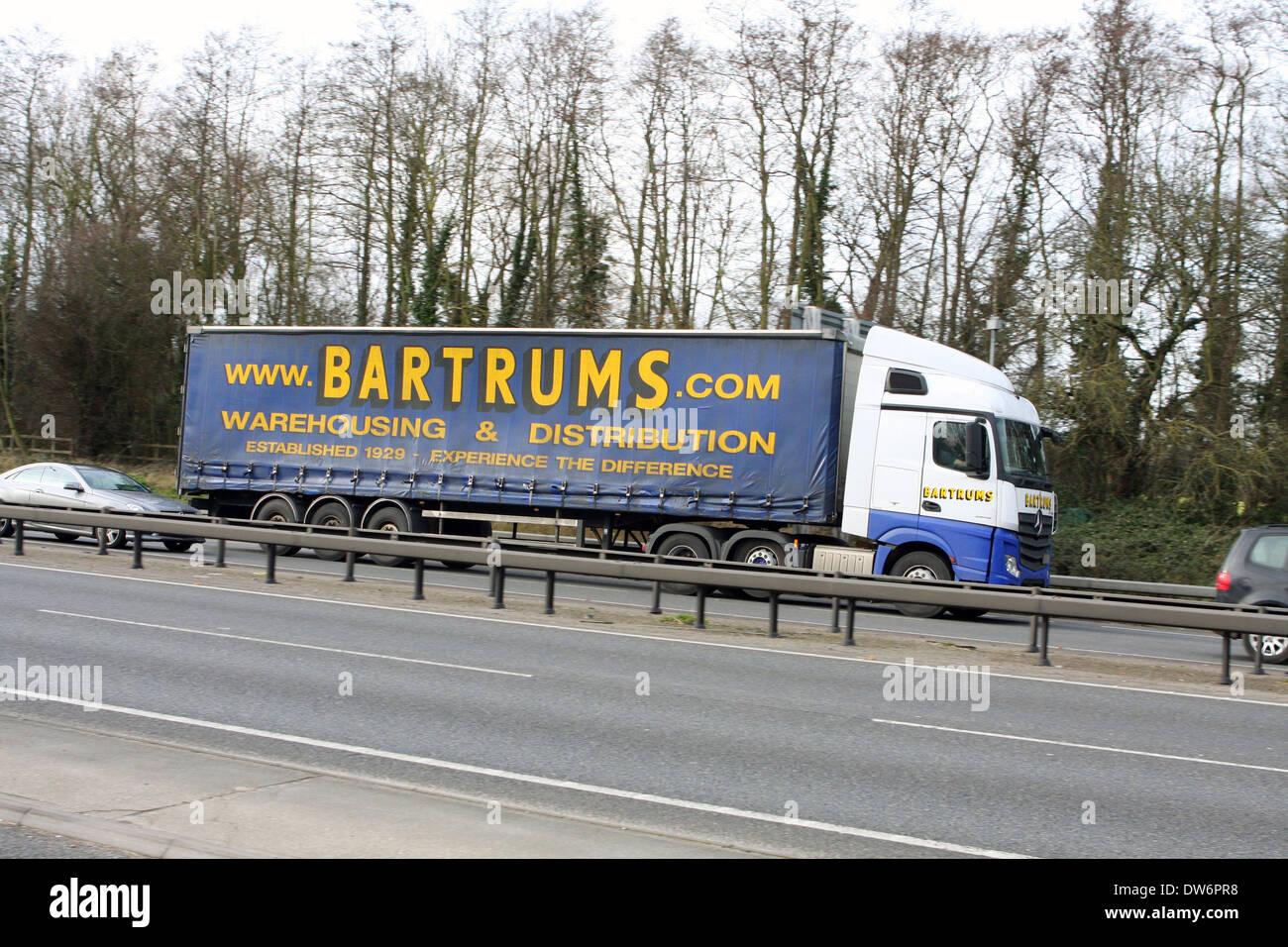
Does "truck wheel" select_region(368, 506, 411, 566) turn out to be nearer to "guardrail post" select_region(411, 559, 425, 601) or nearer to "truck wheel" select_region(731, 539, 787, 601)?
"guardrail post" select_region(411, 559, 425, 601)

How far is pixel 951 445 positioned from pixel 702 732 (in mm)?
9931

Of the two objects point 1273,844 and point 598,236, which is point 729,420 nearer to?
point 1273,844

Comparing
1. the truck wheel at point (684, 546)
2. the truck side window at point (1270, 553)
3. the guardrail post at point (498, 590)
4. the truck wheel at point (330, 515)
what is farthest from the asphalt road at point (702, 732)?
the truck wheel at point (330, 515)

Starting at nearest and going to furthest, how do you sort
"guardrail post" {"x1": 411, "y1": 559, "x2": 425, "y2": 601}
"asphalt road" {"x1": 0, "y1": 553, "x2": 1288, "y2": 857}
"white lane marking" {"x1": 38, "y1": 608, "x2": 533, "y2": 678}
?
"asphalt road" {"x1": 0, "y1": 553, "x2": 1288, "y2": 857}
"white lane marking" {"x1": 38, "y1": 608, "x2": 533, "y2": 678}
"guardrail post" {"x1": 411, "y1": 559, "x2": 425, "y2": 601}

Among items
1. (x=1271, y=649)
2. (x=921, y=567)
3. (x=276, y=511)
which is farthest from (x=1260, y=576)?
(x=276, y=511)

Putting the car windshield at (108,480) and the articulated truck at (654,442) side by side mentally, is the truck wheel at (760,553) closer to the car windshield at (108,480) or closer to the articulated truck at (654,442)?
the articulated truck at (654,442)

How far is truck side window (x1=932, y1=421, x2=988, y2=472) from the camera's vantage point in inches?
675

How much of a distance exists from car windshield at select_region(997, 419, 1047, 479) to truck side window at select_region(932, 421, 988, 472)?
0.35 metres

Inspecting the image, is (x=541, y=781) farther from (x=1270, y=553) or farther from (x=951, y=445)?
(x=951, y=445)

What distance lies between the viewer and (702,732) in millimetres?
8562

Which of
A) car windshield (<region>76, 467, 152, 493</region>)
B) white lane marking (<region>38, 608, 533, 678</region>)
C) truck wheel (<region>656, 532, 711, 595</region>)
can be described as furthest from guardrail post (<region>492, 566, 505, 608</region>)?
car windshield (<region>76, 467, 152, 493</region>)

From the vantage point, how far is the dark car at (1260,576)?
549 inches

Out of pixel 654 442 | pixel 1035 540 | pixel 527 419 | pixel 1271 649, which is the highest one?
pixel 527 419

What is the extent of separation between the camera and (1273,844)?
6254mm
